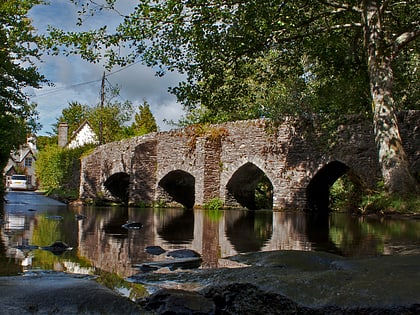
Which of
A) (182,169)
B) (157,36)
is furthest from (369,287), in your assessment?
(182,169)

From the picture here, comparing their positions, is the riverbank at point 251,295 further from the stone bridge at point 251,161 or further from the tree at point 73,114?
the tree at point 73,114

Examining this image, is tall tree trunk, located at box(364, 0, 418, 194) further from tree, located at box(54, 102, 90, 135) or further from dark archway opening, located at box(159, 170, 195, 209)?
tree, located at box(54, 102, 90, 135)

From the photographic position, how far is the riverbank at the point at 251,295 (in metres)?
3.11

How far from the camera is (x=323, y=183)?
1894 centimetres

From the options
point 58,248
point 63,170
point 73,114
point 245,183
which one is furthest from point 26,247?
point 73,114

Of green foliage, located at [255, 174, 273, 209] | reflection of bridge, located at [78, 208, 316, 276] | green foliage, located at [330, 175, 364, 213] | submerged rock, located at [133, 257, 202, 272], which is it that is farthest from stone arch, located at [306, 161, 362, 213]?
submerged rock, located at [133, 257, 202, 272]

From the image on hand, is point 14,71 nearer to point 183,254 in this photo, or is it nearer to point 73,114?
point 183,254

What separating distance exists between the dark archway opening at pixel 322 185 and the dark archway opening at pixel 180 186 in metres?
6.99

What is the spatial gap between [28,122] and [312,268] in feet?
56.9

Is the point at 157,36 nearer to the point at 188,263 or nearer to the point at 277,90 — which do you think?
the point at 188,263

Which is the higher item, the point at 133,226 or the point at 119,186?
the point at 119,186

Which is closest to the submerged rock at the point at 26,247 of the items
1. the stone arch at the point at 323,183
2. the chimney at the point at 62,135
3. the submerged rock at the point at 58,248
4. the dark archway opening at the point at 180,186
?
the submerged rock at the point at 58,248

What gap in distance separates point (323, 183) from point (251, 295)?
15.8m

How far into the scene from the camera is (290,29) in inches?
524
